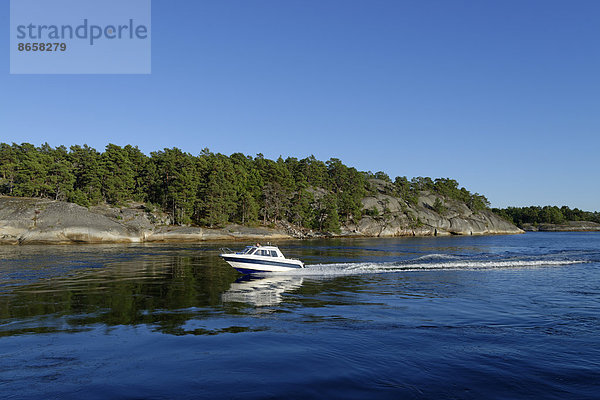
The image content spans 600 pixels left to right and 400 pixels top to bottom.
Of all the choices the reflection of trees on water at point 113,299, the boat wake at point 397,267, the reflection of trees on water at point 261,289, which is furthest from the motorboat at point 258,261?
the reflection of trees on water at point 113,299

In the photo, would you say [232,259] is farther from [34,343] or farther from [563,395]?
[563,395]

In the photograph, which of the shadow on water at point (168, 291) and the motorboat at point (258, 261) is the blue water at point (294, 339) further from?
the motorboat at point (258, 261)

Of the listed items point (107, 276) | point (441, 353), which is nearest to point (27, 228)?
point (107, 276)

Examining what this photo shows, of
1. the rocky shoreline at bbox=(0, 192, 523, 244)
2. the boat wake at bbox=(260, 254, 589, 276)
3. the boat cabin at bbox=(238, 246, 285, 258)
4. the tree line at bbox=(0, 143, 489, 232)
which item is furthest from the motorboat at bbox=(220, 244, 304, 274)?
the tree line at bbox=(0, 143, 489, 232)

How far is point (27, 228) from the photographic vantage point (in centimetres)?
6662

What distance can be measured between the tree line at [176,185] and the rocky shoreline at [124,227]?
5.12 m

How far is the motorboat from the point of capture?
3331cm

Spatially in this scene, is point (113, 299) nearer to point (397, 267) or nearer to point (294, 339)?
point (294, 339)

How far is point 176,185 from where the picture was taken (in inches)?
3868

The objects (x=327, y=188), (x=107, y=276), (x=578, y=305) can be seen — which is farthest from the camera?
(x=327, y=188)

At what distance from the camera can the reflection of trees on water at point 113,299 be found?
16969 mm

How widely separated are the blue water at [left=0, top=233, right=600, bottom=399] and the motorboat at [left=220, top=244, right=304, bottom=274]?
4.08 metres

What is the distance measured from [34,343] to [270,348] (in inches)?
330

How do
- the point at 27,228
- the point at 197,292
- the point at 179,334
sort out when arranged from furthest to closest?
the point at 27,228 < the point at 197,292 < the point at 179,334
